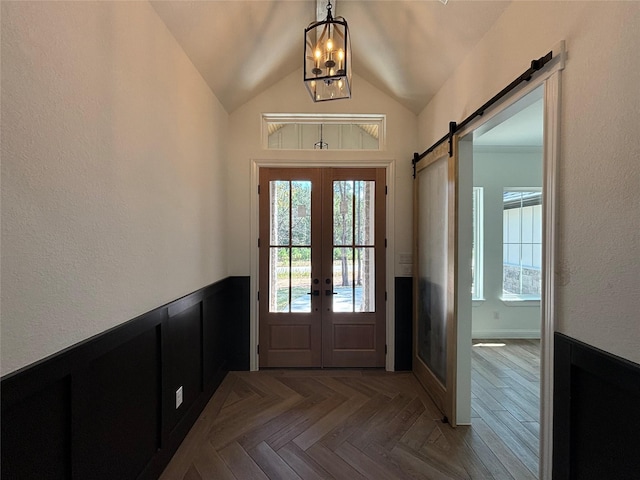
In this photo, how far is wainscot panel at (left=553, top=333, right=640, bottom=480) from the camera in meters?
1.02

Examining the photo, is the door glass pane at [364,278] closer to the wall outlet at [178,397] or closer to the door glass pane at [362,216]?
the door glass pane at [362,216]

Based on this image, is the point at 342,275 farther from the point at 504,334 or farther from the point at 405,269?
the point at 504,334

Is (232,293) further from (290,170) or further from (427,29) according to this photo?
(427,29)

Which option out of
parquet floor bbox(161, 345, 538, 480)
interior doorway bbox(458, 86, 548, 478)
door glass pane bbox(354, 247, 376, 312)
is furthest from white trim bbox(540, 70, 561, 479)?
interior doorway bbox(458, 86, 548, 478)

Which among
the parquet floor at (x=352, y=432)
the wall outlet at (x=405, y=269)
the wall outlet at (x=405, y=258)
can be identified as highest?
the wall outlet at (x=405, y=258)

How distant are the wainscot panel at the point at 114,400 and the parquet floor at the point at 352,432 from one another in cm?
29

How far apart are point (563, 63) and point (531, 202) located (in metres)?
3.71

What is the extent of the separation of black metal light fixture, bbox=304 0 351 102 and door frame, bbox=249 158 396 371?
1364mm

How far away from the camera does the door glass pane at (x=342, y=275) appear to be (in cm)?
320

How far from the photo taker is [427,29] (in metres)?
2.07

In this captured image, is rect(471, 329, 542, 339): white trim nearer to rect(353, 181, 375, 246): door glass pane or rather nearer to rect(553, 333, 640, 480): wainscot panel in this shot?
rect(353, 181, 375, 246): door glass pane

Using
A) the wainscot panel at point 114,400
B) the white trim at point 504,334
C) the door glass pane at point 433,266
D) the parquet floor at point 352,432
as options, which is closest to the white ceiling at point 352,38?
the door glass pane at point 433,266

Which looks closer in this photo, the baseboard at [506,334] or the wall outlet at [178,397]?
the wall outlet at [178,397]

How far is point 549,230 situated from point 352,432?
192cm
